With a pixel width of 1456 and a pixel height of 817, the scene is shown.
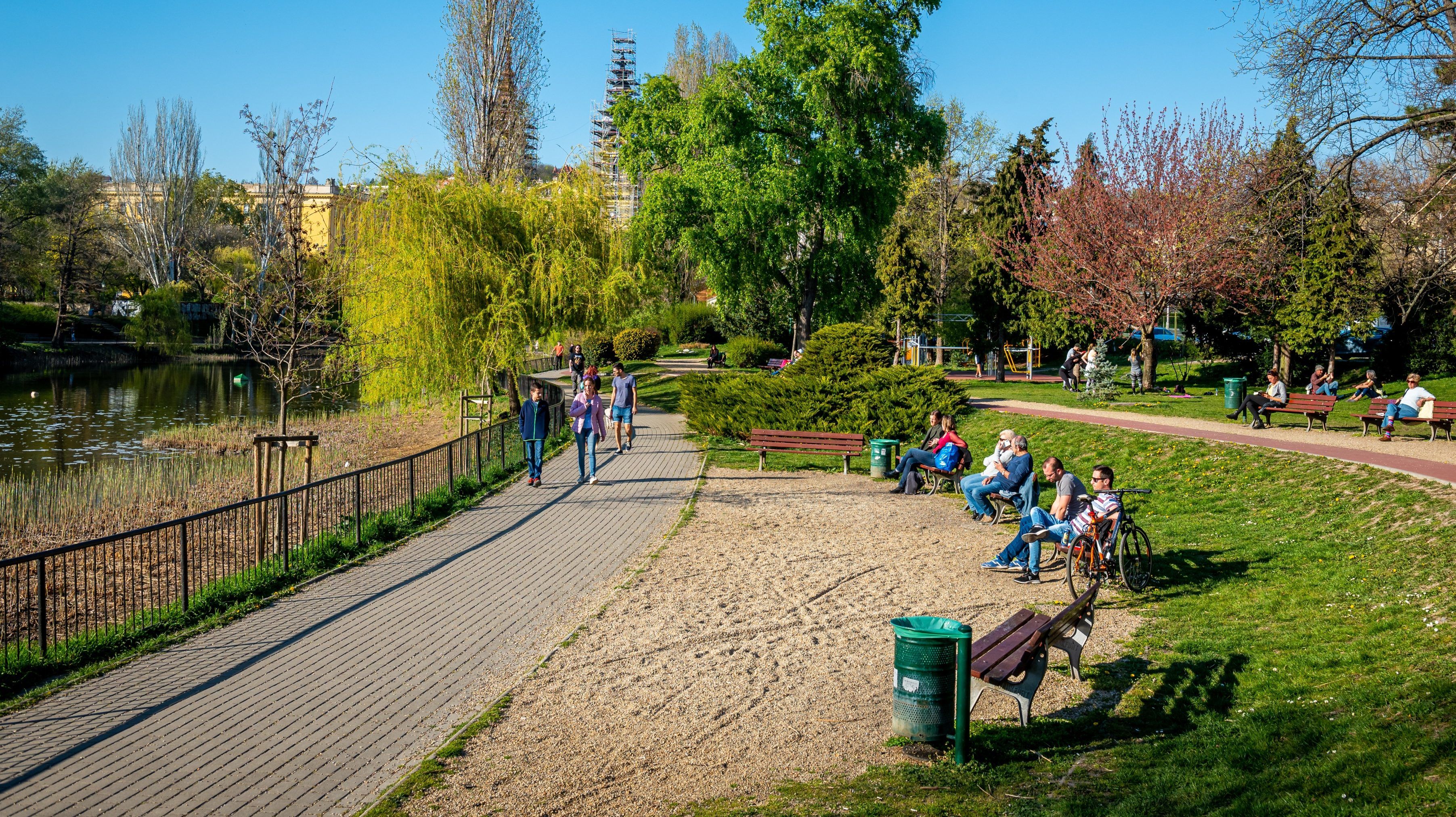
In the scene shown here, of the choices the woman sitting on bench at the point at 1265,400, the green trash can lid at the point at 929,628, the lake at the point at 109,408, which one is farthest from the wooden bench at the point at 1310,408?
the lake at the point at 109,408

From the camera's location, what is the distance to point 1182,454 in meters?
16.9

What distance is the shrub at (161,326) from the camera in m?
58.3

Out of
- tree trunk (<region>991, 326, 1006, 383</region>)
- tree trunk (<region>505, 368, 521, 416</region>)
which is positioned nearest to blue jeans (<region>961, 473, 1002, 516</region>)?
tree trunk (<region>505, 368, 521, 416</region>)

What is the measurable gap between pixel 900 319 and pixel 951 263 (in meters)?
13.2

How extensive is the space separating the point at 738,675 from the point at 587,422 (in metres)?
9.43

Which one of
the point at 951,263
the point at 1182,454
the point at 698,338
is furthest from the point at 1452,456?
the point at 698,338

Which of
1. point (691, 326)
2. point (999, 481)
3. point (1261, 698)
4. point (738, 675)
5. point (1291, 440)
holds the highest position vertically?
point (691, 326)

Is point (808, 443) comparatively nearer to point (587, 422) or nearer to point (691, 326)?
point (587, 422)

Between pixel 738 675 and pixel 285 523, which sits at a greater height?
pixel 285 523

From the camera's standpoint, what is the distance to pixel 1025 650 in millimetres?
6676

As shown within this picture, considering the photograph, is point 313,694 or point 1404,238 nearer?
point 313,694

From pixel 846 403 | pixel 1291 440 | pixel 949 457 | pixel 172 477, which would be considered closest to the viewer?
pixel 949 457

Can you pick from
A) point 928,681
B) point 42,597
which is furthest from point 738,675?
point 42,597

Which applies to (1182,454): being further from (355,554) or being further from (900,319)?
(900,319)
